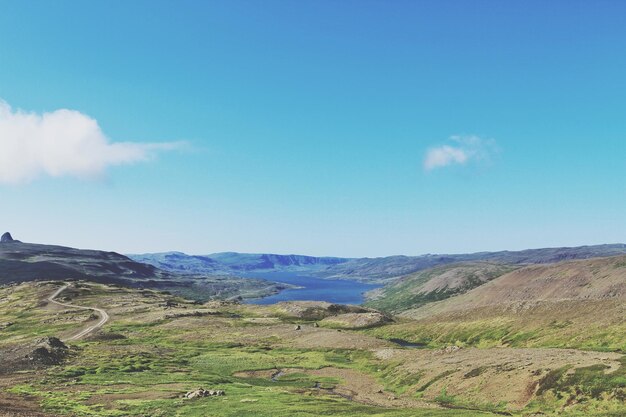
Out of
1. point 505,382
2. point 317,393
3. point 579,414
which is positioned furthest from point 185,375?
point 579,414

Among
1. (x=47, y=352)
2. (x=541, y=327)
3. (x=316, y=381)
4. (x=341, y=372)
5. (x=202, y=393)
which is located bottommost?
(x=341, y=372)

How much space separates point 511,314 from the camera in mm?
184750

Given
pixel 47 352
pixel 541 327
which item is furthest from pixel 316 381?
pixel 541 327

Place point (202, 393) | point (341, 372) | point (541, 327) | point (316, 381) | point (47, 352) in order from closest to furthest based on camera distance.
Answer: point (202, 393) < point (316, 381) < point (47, 352) < point (341, 372) < point (541, 327)

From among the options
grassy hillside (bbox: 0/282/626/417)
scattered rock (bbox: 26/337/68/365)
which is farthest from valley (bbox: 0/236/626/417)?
scattered rock (bbox: 26/337/68/365)

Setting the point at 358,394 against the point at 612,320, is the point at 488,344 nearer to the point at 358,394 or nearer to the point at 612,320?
the point at 612,320

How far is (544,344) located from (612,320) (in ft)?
64.6

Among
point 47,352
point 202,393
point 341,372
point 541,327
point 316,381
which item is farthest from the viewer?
point 541,327

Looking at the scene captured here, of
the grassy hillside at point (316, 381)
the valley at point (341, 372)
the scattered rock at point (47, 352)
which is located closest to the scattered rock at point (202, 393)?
the valley at point (341, 372)

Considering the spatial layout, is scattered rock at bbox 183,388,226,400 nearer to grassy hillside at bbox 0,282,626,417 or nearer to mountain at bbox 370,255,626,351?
grassy hillside at bbox 0,282,626,417

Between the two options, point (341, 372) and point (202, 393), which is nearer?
point (202, 393)

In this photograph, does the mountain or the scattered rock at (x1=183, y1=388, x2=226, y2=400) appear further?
the mountain

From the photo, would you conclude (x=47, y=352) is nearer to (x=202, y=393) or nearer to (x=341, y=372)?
(x=202, y=393)

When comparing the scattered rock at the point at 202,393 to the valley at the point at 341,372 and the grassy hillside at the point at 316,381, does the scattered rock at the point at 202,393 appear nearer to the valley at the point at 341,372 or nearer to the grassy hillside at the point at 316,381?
the valley at the point at 341,372
